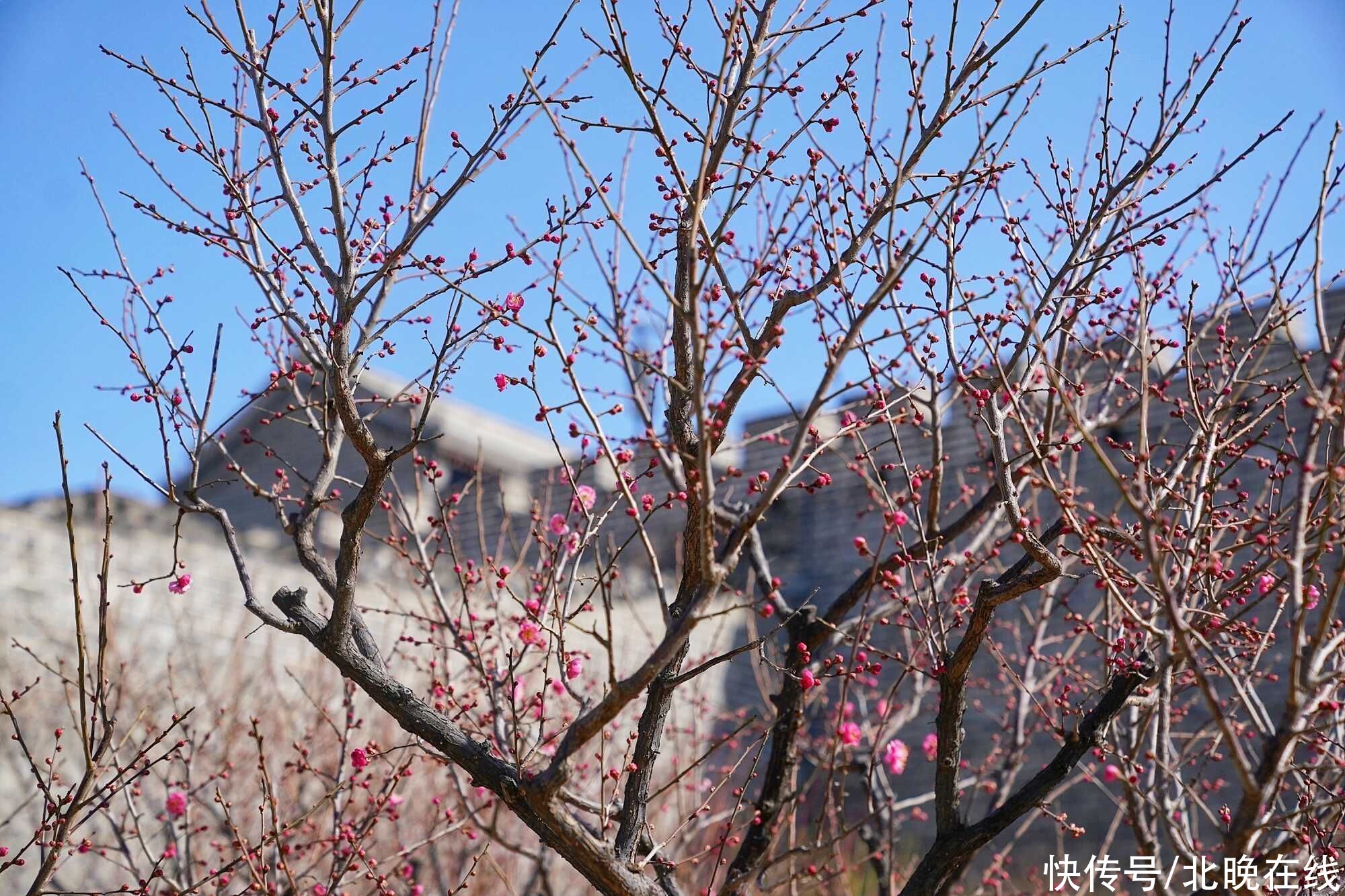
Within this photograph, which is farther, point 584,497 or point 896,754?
point 896,754

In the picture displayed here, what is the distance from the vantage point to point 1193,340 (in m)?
2.53

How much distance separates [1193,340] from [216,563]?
5390 millimetres

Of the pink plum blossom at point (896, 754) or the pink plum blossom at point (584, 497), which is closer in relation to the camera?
the pink plum blossom at point (584, 497)

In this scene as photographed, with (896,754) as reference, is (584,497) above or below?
above

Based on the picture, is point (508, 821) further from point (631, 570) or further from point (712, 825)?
point (631, 570)

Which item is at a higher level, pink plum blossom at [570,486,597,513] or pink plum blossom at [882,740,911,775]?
pink plum blossom at [570,486,597,513]

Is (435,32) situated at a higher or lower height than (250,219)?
higher

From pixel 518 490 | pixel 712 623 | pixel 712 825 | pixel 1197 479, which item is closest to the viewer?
pixel 1197 479

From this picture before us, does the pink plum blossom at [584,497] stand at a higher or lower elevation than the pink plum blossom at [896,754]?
higher

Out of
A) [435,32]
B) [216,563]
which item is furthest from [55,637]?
[435,32]

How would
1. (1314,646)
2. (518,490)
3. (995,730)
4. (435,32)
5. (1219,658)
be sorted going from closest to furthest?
(1219,658) → (1314,646) → (435,32) → (995,730) → (518,490)

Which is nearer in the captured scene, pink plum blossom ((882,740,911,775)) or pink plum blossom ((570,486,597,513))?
pink plum blossom ((570,486,597,513))

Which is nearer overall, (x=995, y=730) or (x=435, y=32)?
(x=435, y=32)

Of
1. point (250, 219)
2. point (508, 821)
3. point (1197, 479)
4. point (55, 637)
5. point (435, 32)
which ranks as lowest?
point (1197, 479)
